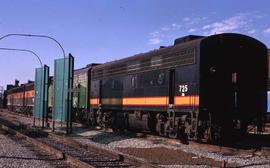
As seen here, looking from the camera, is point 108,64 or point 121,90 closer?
point 121,90

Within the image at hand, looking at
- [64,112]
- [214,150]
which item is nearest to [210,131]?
[214,150]

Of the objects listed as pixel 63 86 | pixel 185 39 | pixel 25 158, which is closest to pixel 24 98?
pixel 63 86

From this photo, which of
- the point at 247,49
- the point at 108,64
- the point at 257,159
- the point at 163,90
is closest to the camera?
the point at 257,159

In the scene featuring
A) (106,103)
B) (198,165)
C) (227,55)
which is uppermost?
(227,55)

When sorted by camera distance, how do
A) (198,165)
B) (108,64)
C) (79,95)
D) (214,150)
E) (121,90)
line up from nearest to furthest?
(198,165), (214,150), (121,90), (108,64), (79,95)

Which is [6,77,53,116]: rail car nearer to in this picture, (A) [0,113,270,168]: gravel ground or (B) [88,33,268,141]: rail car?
(A) [0,113,270,168]: gravel ground

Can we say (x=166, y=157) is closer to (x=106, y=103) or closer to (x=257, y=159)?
(x=257, y=159)

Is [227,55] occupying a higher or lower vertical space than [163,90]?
higher

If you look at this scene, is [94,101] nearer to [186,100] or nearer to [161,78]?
[161,78]

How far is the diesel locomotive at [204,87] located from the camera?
1650 cm

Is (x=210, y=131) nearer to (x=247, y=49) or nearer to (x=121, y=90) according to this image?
(x=247, y=49)

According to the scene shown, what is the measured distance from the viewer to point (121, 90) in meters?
23.4

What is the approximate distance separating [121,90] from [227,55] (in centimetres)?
766

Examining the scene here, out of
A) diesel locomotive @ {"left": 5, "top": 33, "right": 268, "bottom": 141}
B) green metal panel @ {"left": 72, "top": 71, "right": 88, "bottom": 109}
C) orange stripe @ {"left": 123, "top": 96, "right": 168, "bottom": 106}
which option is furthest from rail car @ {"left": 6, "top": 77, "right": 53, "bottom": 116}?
diesel locomotive @ {"left": 5, "top": 33, "right": 268, "bottom": 141}
